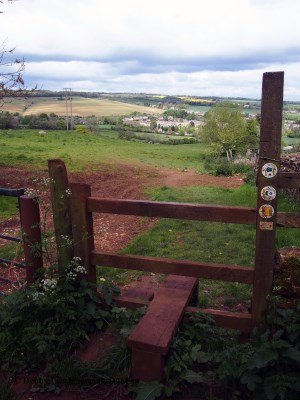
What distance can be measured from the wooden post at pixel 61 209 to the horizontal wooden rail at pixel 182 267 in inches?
13.0

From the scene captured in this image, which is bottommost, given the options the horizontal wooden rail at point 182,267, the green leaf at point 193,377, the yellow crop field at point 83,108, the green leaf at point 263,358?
the green leaf at point 193,377

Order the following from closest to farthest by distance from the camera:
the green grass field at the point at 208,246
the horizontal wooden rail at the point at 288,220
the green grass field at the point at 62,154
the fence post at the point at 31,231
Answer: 1. the horizontal wooden rail at the point at 288,220
2. the fence post at the point at 31,231
3. the green grass field at the point at 208,246
4. the green grass field at the point at 62,154

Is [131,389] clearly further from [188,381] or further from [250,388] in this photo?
[250,388]

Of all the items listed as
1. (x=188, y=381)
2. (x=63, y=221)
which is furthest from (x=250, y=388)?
(x=63, y=221)

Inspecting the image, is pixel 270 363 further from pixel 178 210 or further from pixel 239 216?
pixel 178 210

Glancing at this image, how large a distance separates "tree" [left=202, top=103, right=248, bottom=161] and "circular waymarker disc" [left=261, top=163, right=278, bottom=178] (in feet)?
91.3

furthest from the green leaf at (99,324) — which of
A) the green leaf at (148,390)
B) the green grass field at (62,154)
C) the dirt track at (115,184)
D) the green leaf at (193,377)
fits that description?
the green grass field at (62,154)

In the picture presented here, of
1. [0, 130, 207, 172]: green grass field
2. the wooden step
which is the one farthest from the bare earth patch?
the wooden step

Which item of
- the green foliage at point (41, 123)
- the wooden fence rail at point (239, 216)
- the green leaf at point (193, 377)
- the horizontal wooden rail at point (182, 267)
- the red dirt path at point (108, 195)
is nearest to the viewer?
the green leaf at point (193, 377)

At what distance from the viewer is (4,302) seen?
3766 millimetres

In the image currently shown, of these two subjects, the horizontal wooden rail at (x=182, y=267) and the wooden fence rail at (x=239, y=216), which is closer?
the wooden fence rail at (x=239, y=216)

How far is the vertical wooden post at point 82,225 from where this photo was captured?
12.6 ft

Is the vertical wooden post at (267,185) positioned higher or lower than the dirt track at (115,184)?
higher

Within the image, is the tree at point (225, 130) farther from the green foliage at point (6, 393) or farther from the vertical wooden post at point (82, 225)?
the green foliage at point (6, 393)
